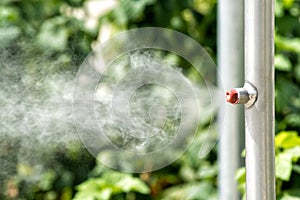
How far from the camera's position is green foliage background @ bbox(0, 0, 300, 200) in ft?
5.34

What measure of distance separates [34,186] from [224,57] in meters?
0.65

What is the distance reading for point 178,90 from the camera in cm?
112

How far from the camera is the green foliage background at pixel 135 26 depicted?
163cm

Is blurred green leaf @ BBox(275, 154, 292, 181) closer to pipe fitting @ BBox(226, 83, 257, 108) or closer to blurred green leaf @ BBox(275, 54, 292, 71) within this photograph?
blurred green leaf @ BBox(275, 54, 292, 71)

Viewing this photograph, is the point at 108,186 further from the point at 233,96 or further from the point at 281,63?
the point at 233,96

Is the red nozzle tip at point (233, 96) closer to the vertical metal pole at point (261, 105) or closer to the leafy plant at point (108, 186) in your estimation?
the vertical metal pole at point (261, 105)

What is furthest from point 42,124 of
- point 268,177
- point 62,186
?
point 62,186

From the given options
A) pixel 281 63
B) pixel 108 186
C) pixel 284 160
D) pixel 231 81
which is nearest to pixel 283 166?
pixel 284 160

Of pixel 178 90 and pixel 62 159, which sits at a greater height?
pixel 178 90

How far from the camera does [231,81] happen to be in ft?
5.06

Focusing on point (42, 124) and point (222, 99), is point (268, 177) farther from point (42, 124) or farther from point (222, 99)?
point (42, 124)

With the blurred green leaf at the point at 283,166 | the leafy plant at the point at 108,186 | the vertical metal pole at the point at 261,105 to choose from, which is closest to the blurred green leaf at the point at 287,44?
the blurred green leaf at the point at 283,166

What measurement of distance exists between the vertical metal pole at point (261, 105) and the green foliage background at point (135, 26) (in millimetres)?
595

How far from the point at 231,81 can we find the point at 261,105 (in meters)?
0.62
